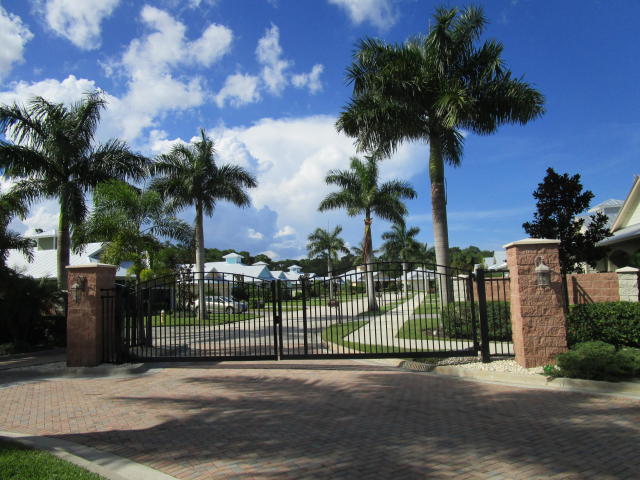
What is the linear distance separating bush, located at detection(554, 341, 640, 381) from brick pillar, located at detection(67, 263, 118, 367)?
363 inches

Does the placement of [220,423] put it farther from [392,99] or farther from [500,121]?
[500,121]

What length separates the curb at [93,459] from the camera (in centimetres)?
426

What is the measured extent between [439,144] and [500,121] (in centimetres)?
220

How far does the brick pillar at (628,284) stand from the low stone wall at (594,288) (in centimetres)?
12

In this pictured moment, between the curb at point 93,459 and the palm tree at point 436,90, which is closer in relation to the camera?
the curb at point 93,459

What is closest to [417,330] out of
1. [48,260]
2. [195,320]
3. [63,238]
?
[195,320]

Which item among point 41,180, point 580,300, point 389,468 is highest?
point 41,180

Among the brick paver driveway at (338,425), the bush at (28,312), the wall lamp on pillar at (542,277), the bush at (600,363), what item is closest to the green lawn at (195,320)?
the brick paver driveway at (338,425)

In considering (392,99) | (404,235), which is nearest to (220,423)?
(392,99)

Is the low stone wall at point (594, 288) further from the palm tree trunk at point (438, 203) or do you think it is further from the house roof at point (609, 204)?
the house roof at point (609, 204)

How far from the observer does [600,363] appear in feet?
23.7

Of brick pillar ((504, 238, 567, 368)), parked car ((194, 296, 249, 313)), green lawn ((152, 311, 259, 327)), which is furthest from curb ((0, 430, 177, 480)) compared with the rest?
brick pillar ((504, 238, 567, 368))

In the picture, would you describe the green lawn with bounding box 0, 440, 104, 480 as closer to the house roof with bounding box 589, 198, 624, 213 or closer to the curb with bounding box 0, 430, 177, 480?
the curb with bounding box 0, 430, 177, 480

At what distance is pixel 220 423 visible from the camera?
5824 mm
